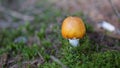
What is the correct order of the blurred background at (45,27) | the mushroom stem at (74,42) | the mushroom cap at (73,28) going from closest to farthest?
the mushroom cap at (73,28), the mushroom stem at (74,42), the blurred background at (45,27)

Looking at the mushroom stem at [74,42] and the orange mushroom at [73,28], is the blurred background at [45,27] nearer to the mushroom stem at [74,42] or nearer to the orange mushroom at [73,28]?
the mushroom stem at [74,42]

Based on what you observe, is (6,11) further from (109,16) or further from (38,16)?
(109,16)

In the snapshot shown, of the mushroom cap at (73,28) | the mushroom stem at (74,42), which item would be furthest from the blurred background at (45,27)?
the mushroom cap at (73,28)

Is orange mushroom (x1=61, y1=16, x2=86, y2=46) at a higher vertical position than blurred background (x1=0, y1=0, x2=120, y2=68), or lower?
lower

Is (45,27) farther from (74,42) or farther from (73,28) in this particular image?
(73,28)

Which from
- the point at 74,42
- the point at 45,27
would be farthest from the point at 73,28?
the point at 45,27

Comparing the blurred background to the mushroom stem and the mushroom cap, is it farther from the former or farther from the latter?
the mushroom cap

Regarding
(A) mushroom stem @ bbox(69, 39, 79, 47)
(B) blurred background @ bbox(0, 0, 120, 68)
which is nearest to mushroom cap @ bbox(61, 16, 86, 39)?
(A) mushroom stem @ bbox(69, 39, 79, 47)

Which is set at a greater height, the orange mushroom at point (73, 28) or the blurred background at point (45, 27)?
the blurred background at point (45, 27)
